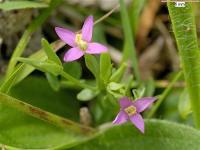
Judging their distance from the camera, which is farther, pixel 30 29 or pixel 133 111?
pixel 30 29

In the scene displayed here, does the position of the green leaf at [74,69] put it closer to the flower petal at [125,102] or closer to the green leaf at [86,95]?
the green leaf at [86,95]

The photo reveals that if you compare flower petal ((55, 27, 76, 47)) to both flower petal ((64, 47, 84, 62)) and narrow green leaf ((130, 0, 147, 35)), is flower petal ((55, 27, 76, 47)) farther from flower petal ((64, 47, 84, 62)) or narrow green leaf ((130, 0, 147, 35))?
narrow green leaf ((130, 0, 147, 35))

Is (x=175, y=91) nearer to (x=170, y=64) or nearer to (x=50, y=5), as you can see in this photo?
(x=170, y=64)

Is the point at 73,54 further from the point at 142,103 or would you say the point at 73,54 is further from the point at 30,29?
the point at 30,29

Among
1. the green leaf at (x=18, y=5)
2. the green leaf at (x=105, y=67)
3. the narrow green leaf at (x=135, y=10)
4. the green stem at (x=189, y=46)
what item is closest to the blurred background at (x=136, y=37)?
the narrow green leaf at (x=135, y=10)

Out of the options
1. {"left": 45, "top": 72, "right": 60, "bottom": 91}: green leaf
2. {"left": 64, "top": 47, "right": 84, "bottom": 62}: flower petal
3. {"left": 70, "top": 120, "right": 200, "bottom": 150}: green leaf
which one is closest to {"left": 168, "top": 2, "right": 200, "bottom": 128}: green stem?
{"left": 70, "top": 120, "right": 200, "bottom": 150}: green leaf

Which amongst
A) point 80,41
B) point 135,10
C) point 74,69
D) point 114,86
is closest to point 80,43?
point 80,41
